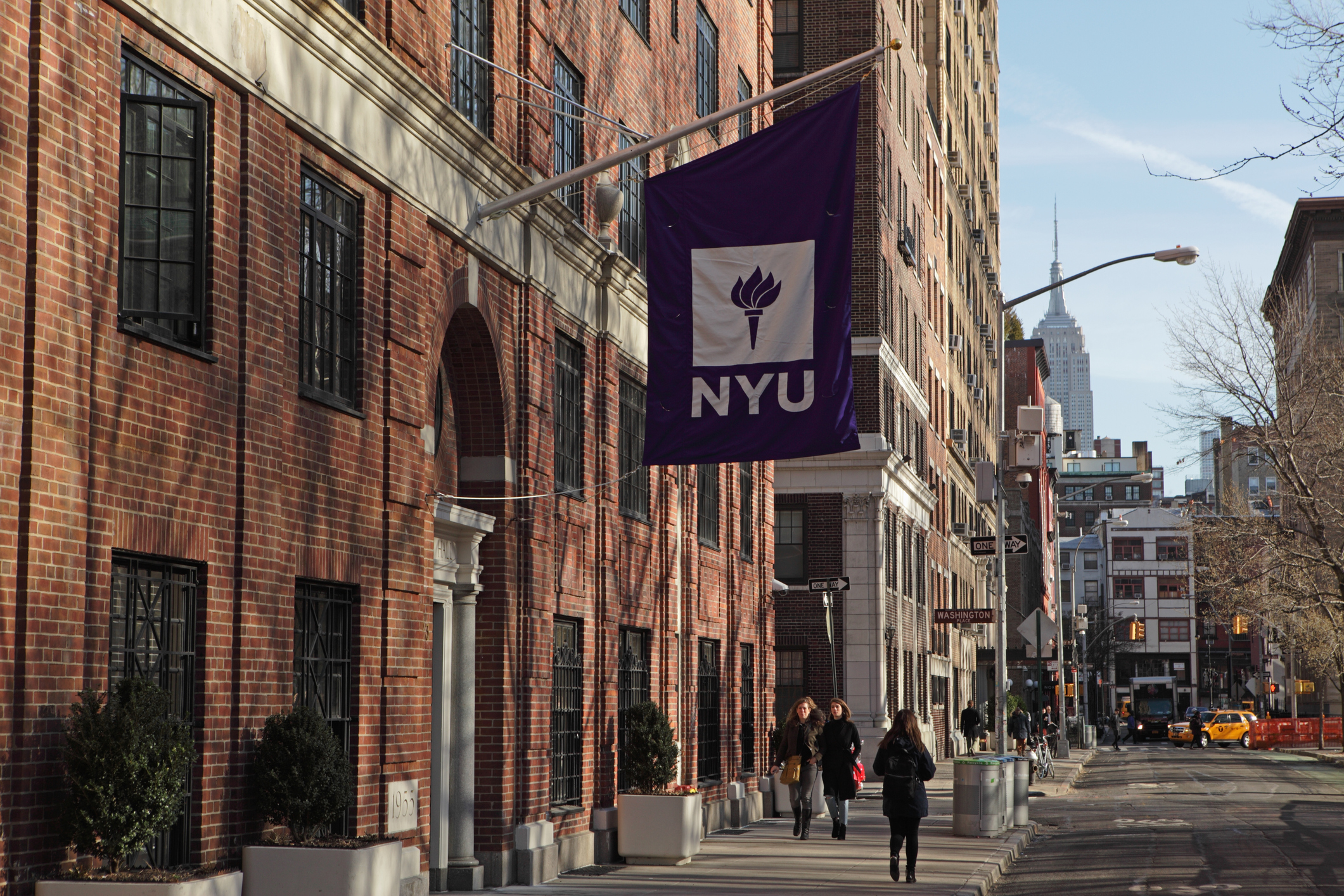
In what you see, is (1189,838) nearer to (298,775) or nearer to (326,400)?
(326,400)

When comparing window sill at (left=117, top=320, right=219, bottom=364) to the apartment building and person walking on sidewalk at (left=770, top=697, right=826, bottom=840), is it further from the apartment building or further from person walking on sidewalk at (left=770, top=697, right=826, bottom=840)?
the apartment building

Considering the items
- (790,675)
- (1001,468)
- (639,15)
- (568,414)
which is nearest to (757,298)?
(568,414)

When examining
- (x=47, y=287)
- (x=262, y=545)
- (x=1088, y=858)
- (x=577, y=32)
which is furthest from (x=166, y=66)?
(x=1088, y=858)

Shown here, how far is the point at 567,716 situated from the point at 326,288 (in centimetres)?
719

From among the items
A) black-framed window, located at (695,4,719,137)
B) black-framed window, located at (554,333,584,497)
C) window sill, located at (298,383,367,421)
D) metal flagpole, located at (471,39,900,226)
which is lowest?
window sill, located at (298,383,367,421)

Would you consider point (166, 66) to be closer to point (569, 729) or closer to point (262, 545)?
point (262, 545)

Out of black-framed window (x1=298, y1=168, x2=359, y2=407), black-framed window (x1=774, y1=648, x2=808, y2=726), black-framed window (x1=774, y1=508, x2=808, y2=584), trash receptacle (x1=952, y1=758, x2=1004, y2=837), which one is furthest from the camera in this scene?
black-framed window (x1=774, y1=508, x2=808, y2=584)

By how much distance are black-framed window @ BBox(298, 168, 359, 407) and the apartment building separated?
68.2 ft

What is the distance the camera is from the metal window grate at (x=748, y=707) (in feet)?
86.2

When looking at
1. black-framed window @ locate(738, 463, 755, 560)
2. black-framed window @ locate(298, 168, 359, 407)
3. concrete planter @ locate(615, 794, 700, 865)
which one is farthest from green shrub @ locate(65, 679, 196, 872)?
black-framed window @ locate(738, 463, 755, 560)

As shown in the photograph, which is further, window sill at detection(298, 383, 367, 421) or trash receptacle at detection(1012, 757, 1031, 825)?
trash receptacle at detection(1012, 757, 1031, 825)

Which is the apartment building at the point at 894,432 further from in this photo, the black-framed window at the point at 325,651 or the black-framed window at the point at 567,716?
the black-framed window at the point at 325,651

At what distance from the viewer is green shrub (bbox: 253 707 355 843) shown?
10.6 metres

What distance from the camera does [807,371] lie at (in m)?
13.3
